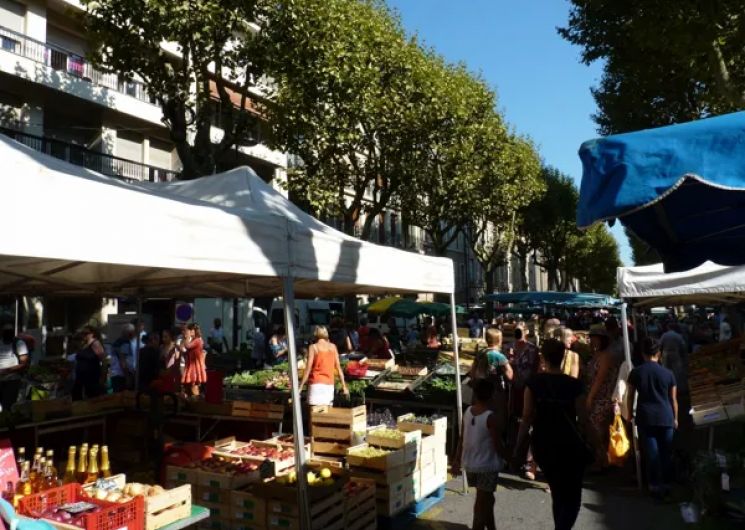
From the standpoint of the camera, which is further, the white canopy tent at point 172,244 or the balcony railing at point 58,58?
the balcony railing at point 58,58

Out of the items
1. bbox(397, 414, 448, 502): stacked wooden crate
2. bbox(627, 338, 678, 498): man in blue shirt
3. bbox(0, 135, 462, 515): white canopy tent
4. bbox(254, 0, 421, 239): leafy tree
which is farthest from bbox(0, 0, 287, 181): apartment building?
bbox(627, 338, 678, 498): man in blue shirt

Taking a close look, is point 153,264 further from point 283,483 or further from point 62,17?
point 62,17

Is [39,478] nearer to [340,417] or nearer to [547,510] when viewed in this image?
[340,417]

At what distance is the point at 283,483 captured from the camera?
4.87 m

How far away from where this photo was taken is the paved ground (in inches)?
226

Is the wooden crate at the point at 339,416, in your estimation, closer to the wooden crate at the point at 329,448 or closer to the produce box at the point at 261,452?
the wooden crate at the point at 329,448

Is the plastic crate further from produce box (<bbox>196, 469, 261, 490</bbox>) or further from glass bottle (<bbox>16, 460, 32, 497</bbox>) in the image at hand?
produce box (<bbox>196, 469, 261, 490</bbox>)

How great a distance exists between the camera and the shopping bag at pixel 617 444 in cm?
729

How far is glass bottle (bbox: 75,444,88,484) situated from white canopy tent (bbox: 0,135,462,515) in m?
1.32

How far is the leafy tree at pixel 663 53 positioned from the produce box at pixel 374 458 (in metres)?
6.84

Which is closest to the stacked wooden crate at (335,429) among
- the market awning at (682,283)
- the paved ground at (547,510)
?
the paved ground at (547,510)

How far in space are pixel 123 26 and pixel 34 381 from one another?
7.88 metres

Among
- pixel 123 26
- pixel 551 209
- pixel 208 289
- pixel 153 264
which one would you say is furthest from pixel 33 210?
pixel 551 209

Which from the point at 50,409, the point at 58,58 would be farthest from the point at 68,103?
the point at 50,409
